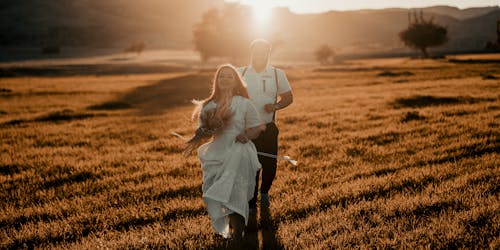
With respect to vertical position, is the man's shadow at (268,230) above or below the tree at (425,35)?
below

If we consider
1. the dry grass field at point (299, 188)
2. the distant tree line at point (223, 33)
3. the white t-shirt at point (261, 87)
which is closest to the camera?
the dry grass field at point (299, 188)

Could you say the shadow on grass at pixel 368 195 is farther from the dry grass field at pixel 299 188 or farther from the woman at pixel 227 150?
the woman at pixel 227 150

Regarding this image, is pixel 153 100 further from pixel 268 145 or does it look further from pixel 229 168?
pixel 229 168

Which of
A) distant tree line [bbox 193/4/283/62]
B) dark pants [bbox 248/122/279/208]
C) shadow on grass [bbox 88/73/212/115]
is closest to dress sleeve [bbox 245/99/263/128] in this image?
dark pants [bbox 248/122/279/208]

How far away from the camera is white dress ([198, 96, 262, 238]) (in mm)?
4344

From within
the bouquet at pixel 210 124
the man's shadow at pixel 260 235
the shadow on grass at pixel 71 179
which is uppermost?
the bouquet at pixel 210 124

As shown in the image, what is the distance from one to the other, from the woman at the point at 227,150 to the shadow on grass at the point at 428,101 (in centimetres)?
1321

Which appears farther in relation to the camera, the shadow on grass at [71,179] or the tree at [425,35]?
the tree at [425,35]

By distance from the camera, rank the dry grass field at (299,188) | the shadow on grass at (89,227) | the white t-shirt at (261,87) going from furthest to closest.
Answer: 1. the white t-shirt at (261,87)
2. the shadow on grass at (89,227)
3. the dry grass field at (299,188)

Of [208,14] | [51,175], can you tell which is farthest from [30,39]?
[51,175]

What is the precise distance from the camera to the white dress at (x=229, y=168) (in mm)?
4344

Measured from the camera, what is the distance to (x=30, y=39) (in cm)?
15712

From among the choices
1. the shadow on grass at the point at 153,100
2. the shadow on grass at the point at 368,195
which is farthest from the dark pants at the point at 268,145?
the shadow on grass at the point at 153,100

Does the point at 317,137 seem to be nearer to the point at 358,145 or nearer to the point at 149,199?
the point at 358,145
